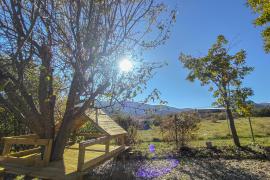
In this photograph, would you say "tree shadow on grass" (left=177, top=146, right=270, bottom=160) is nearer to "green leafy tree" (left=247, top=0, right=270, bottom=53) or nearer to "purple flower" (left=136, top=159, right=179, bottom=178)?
"purple flower" (left=136, top=159, right=179, bottom=178)

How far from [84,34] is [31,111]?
8.80ft

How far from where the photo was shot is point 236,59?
472 inches

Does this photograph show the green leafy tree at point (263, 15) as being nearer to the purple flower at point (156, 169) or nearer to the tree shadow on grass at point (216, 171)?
the tree shadow on grass at point (216, 171)

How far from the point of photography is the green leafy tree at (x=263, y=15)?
328 inches

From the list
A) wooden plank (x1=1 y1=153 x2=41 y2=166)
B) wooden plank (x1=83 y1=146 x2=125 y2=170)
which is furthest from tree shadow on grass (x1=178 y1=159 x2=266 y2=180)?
wooden plank (x1=1 y1=153 x2=41 y2=166)

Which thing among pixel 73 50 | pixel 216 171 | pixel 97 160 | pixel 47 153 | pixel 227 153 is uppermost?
pixel 73 50

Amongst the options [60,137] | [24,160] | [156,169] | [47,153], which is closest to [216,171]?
[156,169]

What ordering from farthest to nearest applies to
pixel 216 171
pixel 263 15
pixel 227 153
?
pixel 227 153 → pixel 263 15 → pixel 216 171

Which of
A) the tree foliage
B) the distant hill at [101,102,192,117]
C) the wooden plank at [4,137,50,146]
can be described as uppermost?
the tree foliage

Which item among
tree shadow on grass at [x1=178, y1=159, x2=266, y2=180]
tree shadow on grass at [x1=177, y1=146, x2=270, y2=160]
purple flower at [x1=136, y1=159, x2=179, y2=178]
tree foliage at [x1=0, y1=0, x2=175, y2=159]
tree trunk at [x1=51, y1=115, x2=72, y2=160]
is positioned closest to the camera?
tree foliage at [x1=0, y1=0, x2=175, y2=159]

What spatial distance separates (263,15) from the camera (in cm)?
847

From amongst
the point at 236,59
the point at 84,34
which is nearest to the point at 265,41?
the point at 236,59

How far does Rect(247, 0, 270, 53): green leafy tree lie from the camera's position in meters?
8.33

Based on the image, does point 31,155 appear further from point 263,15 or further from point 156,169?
point 263,15
